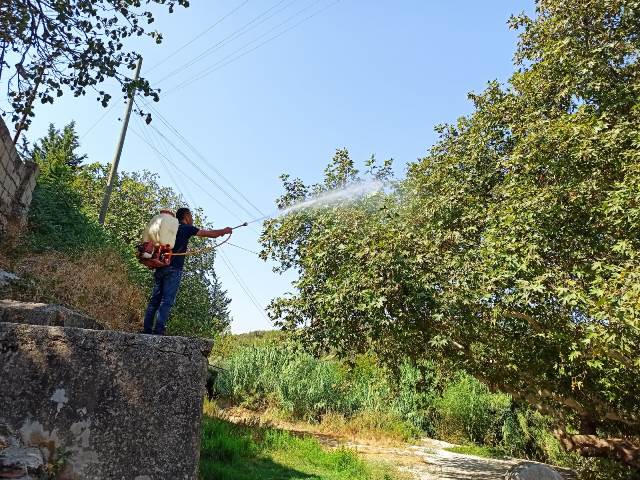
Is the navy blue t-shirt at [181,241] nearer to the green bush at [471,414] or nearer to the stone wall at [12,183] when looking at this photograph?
the stone wall at [12,183]

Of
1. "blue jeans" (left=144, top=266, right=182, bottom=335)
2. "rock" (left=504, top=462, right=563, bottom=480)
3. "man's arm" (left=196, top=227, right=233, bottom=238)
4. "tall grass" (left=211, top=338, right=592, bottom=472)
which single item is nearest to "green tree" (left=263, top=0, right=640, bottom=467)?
"rock" (left=504, top=462, right=563, bottom=480)

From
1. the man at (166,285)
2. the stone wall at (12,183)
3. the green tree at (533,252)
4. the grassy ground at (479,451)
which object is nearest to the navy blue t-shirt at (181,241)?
the man at (166,285)

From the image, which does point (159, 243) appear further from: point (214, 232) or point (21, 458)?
point (21, 458)

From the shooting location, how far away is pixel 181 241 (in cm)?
533

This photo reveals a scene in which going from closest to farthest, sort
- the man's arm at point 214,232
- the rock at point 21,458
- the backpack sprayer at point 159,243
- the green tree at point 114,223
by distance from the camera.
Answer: the rock at point 21,458 < the backpack sprayer at point 159,243 < the man's arm at point 214,232 < the green tree at point 114,223

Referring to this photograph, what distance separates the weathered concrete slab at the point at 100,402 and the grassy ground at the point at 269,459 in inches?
128

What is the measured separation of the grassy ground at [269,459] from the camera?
6695 millimetres

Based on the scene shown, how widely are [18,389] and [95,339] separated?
20.6 inches

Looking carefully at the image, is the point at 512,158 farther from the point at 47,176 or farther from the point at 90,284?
the point at 47,176

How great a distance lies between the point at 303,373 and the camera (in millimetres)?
16469

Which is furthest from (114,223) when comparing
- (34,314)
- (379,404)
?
(34,314)

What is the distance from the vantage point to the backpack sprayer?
16.2 ft

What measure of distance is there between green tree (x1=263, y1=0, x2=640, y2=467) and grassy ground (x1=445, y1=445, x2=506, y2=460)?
399cm

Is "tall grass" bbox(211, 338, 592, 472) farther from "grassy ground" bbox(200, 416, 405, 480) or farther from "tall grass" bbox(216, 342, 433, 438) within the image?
"grassy ground" bbox(200, 416, 405, 480)
